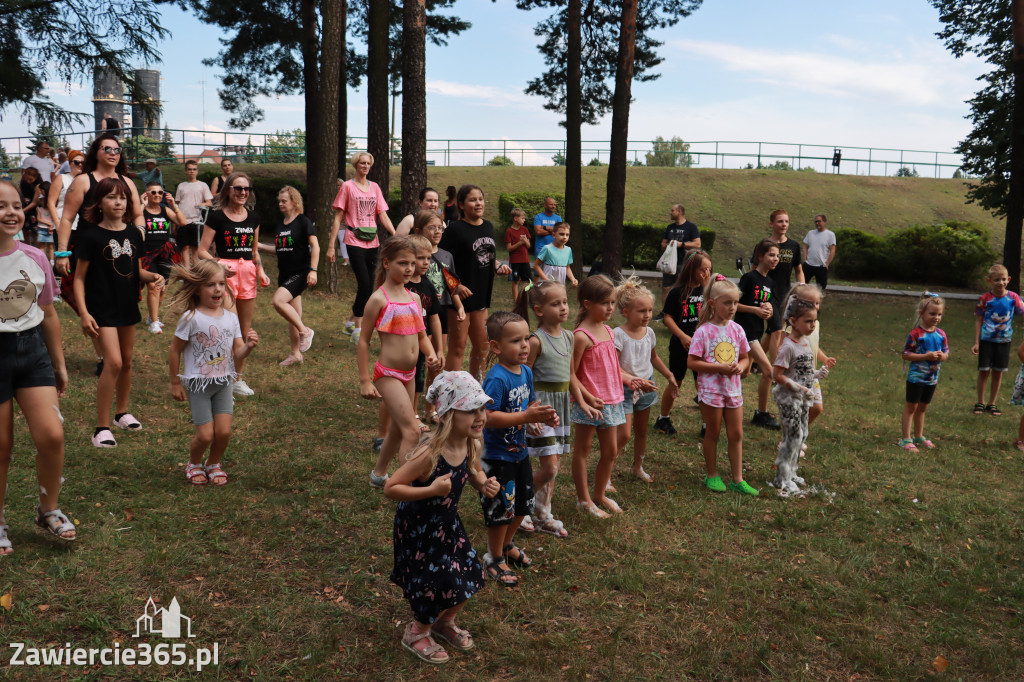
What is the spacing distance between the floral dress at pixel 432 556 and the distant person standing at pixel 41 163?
1525cm

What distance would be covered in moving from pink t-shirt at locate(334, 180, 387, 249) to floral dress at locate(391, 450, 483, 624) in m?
6.24

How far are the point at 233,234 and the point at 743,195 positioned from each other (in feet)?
110

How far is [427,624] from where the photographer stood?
3939 mm

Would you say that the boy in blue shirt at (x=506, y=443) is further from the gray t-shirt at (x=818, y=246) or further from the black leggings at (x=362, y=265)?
the gray t-shirt at (x=818, y=246)

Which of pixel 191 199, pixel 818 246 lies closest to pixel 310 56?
pixel 191 199

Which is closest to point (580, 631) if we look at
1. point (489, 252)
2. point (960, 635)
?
point (960, 635)

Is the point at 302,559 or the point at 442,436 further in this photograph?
the point at 302,559

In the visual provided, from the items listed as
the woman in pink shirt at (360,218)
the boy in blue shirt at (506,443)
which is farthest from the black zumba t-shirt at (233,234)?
the boy in blue shirt at (506,443)

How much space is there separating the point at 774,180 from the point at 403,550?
41.3 meters

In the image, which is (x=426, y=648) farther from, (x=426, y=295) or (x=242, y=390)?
(x=242, y=390)

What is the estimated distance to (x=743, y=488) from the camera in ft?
21.5

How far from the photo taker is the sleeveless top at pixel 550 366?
17.4ft

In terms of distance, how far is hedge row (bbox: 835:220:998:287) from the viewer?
25359mm

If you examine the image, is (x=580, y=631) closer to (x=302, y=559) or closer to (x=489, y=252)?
(x=302, y=559)
